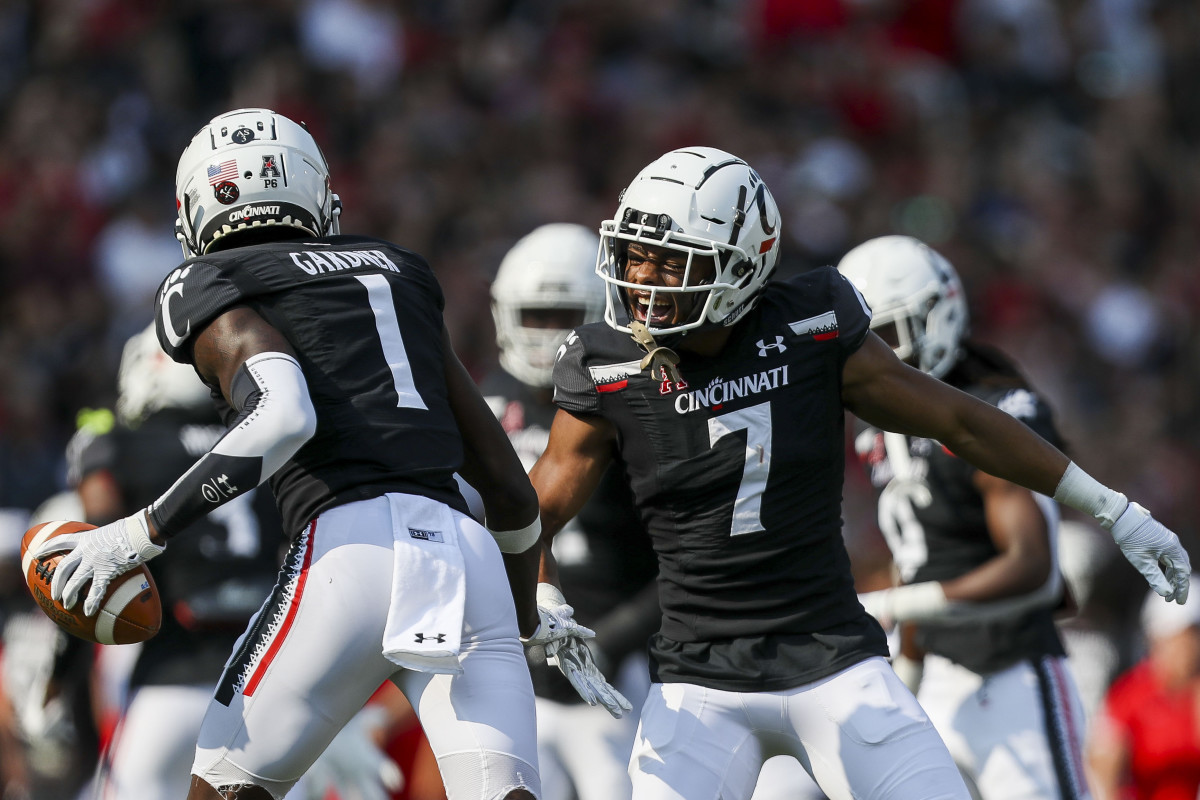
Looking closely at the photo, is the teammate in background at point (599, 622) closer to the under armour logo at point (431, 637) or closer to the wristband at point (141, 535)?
the under armour logo at point (431, 637)

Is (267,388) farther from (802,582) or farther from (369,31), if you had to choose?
(369,31)

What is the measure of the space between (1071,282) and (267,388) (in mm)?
9583

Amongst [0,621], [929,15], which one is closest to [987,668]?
[0,621]

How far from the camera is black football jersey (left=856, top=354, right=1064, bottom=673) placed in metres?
5.21

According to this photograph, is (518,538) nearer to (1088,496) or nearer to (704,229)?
(704,229)

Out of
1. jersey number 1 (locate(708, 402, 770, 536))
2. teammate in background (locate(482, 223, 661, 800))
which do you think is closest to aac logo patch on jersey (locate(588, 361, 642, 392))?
jersey number 1 (locate(708, 402, 770, 536))

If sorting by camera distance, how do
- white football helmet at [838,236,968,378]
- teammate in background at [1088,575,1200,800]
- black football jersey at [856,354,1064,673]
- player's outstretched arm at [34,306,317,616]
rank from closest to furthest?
player's outstretched arm at [34,306,317,616], black football jersey at [856,354,1064,673], white football helmet at [838,236,968,378], teammate in background at [1088,575,1200,800]

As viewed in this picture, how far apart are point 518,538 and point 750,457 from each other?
0.63 m

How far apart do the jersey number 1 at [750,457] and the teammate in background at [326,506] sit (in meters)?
0.62

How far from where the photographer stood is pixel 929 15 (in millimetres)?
13312

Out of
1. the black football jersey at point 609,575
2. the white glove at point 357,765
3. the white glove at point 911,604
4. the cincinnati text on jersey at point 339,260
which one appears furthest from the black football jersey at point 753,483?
the white glove at point 357,765

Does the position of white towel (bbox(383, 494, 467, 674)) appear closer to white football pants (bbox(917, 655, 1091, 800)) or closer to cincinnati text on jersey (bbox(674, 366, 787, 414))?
cincinnati text on jersey (bbox(674, 366, 787, 414))

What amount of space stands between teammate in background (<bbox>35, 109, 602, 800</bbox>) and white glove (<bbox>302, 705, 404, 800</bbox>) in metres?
1.96

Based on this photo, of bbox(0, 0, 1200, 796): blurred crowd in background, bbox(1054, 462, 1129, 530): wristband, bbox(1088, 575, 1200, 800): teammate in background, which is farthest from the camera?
bbox(0, 0, 1200, 796): blurred crowd in background
